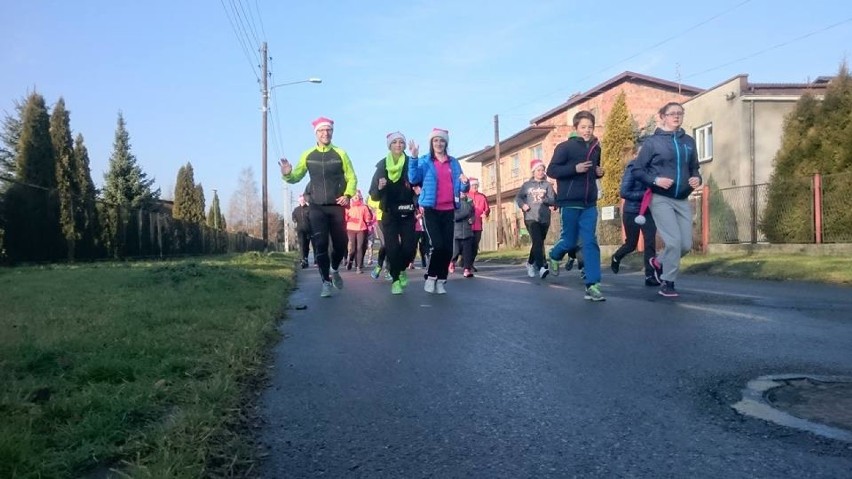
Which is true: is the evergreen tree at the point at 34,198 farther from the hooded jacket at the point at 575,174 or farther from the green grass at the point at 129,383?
the hooded jacket at the point at 575,174

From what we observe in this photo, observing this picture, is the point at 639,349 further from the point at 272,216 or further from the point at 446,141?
the point at 272,216

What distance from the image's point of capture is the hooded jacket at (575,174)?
7.92 metres

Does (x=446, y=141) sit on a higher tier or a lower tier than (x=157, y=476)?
higher

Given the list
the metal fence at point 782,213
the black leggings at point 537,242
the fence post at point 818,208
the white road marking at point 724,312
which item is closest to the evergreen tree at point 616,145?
the metal fence at point 782,213

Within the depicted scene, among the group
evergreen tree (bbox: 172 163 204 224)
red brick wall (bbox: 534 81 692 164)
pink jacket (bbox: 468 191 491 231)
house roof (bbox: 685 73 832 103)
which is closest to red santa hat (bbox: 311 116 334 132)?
pink jacket (bbox: 468 191 491 231)

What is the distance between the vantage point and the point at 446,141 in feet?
28.7

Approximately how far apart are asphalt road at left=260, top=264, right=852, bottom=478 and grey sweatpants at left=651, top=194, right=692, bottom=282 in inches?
27.4

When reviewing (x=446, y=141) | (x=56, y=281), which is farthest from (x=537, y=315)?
(x=56, y=281)

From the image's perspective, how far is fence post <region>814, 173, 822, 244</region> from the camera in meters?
14.7

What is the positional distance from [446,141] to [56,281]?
5.41 m

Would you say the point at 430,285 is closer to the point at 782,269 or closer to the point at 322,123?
the point at 322,123

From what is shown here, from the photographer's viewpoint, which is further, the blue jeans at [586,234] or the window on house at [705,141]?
the window on house at [705,141]

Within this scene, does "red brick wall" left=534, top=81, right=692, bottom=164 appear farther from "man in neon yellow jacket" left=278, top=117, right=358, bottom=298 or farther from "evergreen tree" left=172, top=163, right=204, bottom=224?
"man in neon yellow jacket" left=278, top=117, right=358, bottom=298

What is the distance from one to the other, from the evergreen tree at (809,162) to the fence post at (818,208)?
11cm
